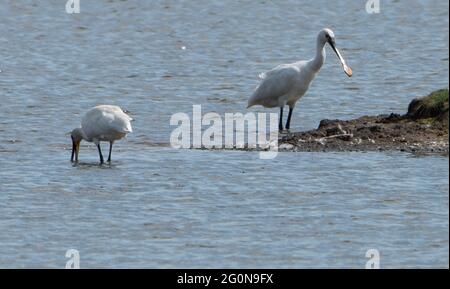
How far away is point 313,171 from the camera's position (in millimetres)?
15727

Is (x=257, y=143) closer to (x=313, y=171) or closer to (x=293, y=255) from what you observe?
(x=313, y=171)

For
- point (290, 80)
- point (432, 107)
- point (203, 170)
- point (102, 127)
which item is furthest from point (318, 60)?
point (102, 127)

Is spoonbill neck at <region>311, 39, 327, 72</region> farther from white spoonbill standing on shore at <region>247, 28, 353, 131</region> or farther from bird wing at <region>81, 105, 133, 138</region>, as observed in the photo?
bird wing at <region>81, 105, 133, 138</region>

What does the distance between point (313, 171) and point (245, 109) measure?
5752 mm

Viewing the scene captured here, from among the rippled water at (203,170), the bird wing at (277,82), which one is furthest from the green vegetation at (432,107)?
the bird wing at (277,82)

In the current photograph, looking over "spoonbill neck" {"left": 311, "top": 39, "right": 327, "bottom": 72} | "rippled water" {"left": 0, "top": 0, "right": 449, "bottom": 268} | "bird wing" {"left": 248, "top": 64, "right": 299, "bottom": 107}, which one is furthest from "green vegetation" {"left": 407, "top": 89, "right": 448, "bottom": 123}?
"bird wing" {"left": 248, "top": 64, "right": 299, "bottom": 107}

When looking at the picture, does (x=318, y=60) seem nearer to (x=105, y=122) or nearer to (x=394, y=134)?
(x=394, y=134)

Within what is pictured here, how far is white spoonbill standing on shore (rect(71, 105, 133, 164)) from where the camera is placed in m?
16.7

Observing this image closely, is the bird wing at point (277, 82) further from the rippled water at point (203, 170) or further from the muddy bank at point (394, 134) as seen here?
the muddy bank at point (394, 134)

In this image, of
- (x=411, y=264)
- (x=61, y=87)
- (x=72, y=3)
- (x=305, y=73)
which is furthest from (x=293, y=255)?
(x=72, y=3)

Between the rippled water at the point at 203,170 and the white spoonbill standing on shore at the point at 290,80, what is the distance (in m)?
0.65

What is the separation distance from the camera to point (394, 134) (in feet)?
55.1

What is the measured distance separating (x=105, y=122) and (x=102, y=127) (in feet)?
0.25

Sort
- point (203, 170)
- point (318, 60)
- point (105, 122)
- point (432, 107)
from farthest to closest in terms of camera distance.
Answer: point (318, 60), point (432, 107), point (105, 122), point (203, 170)
